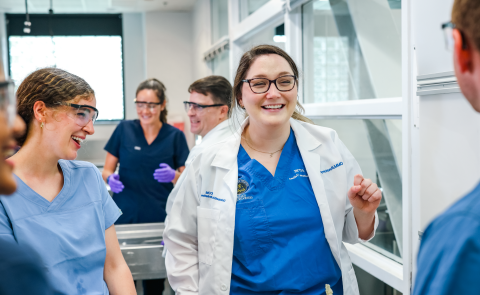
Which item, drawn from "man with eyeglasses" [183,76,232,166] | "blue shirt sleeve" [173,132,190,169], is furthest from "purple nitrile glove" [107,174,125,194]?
"man with eyeglasses" [183,76,232,166]

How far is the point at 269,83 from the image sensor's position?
1316 millimetres

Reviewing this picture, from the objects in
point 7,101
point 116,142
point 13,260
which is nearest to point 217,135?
point 116,142

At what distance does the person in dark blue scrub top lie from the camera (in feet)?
8.68

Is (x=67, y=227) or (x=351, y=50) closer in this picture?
(x=67, y=227)

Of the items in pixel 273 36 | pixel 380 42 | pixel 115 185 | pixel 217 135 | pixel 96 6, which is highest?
pixel 96 6

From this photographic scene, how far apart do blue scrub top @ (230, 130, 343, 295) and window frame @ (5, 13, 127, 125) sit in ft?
16.3

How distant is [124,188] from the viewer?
2.68 meters

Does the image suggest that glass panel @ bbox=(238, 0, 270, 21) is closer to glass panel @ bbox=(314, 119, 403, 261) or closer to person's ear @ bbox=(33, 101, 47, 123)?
glass panel @ bbox=(314, 119, 403, 261)

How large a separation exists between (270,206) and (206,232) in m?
0.24

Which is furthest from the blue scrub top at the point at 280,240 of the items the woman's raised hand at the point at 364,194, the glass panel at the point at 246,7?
the glass panel at the point at 246,7

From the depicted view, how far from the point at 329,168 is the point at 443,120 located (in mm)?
370

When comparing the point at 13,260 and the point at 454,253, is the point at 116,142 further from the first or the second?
the point at 454,253

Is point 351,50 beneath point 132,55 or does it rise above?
beneath

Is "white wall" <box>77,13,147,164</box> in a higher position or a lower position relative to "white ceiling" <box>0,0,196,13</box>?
lower
